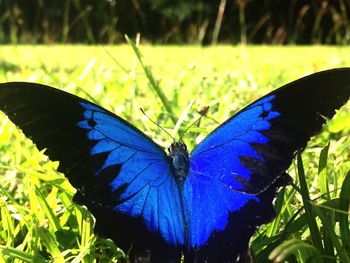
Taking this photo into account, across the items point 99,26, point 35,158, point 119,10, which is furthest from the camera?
point 99,26

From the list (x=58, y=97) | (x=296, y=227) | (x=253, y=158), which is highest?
(x=58, y=97)

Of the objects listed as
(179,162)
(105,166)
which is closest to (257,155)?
(179,162)

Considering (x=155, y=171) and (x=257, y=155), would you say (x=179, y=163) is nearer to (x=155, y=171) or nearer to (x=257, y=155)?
(x=155, y=171)

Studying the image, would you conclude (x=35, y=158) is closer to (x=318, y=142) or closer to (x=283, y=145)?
(x=283, y=145)

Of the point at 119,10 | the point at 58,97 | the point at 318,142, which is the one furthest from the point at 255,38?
the point at 58,97
